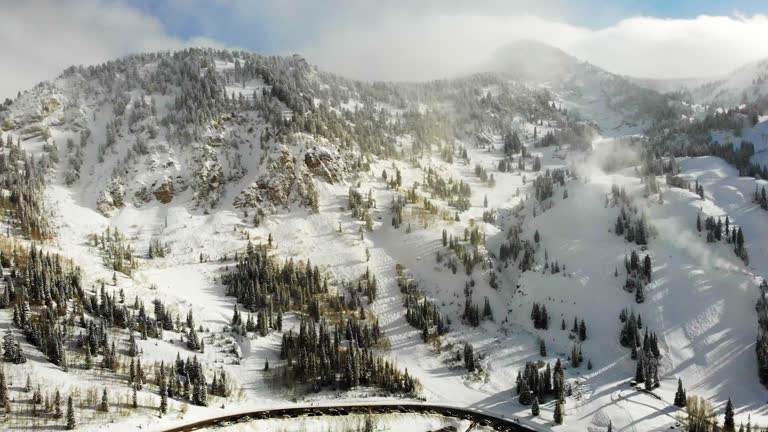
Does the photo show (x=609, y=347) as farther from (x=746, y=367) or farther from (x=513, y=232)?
(x=513, y=232)

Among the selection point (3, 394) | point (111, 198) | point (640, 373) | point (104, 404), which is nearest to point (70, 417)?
point (104, 404)

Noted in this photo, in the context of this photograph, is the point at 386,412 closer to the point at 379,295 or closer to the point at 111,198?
the point at 379,295

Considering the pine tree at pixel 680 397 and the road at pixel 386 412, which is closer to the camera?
the road at pixel 386 412

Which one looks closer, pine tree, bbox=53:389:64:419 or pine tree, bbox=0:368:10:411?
pine tree, bbox=0:368:10:411

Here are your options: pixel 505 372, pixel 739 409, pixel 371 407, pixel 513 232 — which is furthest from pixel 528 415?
pixel 513 232

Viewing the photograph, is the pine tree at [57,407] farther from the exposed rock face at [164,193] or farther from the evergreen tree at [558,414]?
the exposed rock face at [164,193]

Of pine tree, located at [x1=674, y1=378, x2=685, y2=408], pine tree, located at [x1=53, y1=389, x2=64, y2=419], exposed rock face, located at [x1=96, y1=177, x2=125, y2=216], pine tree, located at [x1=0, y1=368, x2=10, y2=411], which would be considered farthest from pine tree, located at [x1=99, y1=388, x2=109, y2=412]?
pine tree, located at [x1=674, y1=378, x2=685, y2=408]

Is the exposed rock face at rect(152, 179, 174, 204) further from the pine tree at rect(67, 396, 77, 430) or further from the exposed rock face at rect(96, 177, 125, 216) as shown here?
the pine tree at rect(67, 396, 77, 430)

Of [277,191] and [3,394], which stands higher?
[277,191]

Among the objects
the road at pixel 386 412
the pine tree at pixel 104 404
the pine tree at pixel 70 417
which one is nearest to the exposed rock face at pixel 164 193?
the pine tree at pixel 104 404
